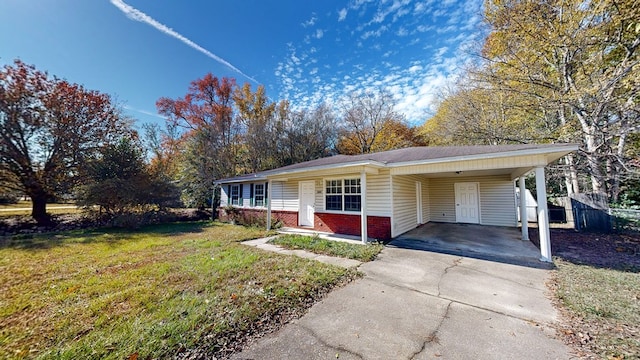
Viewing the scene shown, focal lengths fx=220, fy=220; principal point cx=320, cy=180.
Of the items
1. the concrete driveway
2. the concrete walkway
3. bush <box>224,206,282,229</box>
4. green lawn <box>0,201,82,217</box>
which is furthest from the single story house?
green lawn <box>0,201,82,217</box>

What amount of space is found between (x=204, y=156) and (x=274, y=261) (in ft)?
50.1

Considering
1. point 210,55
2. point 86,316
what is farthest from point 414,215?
point 210,55

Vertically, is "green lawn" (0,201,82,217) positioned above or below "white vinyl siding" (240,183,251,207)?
below

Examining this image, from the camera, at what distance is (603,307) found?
3162 mm

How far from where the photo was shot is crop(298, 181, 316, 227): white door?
9969 mm

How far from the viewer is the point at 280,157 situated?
2027 cm

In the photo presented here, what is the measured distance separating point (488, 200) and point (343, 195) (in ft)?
22.5

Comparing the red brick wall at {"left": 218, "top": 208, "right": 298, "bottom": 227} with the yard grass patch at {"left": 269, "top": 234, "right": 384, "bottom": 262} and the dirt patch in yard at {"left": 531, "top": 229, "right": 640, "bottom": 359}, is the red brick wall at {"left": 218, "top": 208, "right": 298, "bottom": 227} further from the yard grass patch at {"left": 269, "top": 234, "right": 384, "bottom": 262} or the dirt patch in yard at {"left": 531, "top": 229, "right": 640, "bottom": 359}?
the dirt patch in yard at {"left": 531, "top": 229, "right": 640, "bottom": 359}

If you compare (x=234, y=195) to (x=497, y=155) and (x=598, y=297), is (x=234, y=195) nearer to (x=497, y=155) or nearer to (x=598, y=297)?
(x=497, y=155)

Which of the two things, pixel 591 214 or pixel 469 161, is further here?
pixel 591 214

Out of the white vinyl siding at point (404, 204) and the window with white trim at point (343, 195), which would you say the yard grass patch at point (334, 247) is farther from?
the window with white trim at point (343, 195)

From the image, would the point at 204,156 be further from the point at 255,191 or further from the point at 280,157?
the point at 255,191

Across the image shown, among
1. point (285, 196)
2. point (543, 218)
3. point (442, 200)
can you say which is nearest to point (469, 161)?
point (543, 218)

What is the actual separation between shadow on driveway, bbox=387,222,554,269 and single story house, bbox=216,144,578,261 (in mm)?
411
